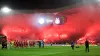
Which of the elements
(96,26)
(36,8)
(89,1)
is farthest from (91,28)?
(36,8)

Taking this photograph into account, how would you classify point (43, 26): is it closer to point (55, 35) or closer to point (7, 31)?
point (55, 35)

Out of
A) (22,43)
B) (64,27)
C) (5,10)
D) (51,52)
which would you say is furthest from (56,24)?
(51,52)

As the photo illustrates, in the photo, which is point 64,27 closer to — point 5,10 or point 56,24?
point 56,24

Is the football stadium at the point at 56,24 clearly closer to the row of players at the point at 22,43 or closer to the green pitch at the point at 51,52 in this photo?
the row of players at the point at 22,43

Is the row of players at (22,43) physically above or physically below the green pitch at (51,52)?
above

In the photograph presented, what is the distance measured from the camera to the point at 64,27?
9231 centimetres

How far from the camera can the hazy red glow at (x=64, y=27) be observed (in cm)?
8500

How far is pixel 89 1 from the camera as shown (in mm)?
86562

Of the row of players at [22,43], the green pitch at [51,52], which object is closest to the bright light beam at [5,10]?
the row of players at [22,43]

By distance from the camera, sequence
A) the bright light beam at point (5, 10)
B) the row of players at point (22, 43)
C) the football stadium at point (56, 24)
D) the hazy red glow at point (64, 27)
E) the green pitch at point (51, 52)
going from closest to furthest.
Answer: the green pitch at point (51, 52)
the row of players at point (22, 43)
the hazy red glow at point (64, 27)
the football stadium at point (56, 24)
the bright light beam at point (5, 10)

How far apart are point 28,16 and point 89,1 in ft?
83.0

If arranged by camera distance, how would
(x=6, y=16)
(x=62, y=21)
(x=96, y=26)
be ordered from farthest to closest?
(x=6, y=16), (x=62, y=21), (x=96, y=26)

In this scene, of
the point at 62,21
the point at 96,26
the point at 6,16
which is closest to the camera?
the point at 96,26

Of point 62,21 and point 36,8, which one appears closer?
Result: point 62,21
